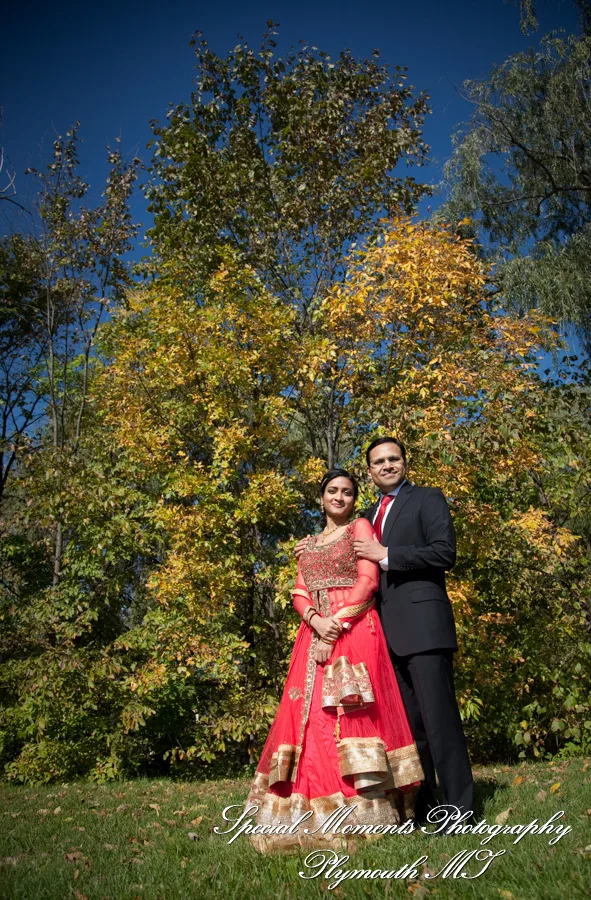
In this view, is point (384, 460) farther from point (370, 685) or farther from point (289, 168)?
point (289, 168)

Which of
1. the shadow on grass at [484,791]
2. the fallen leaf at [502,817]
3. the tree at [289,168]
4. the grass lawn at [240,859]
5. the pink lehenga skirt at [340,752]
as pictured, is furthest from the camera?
the tree at [289,168]

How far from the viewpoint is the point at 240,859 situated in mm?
2643

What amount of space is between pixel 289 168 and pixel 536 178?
527cm

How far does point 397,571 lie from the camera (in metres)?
3.29

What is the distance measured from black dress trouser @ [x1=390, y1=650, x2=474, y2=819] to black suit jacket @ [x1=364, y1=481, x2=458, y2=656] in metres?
0.09

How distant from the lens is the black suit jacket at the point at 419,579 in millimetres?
3123

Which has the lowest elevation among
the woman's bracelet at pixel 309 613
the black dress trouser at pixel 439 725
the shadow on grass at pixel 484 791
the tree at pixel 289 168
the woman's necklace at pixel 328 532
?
the shadow on grass at pixel 484 791

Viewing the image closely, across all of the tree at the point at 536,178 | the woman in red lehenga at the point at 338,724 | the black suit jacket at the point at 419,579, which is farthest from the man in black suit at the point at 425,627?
the tree at the point at 536,178

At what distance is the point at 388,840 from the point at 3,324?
40.2 ft

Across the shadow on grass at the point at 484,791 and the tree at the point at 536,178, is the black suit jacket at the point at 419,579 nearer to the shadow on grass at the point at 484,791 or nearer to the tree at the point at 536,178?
the shadow on grass at the point at 484,791

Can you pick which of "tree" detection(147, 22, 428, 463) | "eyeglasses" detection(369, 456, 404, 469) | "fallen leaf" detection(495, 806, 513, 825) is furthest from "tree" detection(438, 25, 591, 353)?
"fallen leaf" detection(495, 806, 513, 825)

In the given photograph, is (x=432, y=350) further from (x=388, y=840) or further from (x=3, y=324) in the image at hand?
(x=3, y=324)

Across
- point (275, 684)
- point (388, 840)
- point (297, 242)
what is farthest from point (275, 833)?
point (297, 242)

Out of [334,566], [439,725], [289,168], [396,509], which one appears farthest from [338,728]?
[289,168]
